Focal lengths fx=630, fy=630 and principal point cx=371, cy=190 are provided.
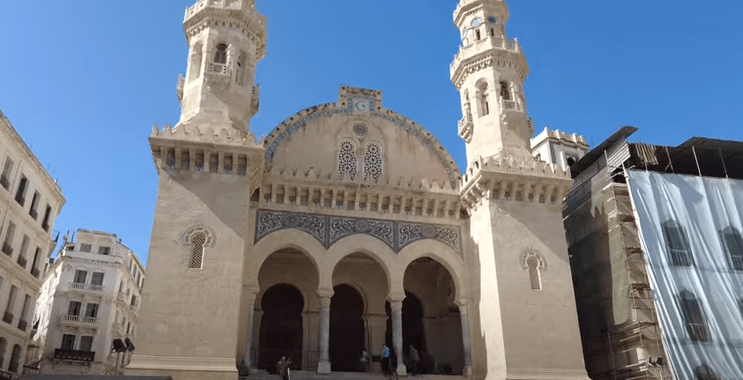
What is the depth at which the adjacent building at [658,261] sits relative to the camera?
15523mm

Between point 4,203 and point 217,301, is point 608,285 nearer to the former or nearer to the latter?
point 217,301

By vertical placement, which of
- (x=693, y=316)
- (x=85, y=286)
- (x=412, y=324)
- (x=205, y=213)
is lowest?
(x=693, y=316)

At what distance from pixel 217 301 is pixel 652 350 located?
1053 centimetres

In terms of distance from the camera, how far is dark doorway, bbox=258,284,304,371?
1705 cm

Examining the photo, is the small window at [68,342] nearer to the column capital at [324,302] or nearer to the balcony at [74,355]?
the balcony at [74,355]

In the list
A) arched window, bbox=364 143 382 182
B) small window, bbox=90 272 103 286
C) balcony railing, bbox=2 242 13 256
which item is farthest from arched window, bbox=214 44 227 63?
small window, bbox=90 272 103 286

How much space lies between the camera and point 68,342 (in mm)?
31109

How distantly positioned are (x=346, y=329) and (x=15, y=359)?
45.4ft

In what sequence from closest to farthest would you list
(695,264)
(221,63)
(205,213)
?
1. (205,213)
2. (221,63)
3. (695,264)

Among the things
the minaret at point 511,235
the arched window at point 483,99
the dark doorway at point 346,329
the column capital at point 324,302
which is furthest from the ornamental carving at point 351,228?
the arched window at point 483,99

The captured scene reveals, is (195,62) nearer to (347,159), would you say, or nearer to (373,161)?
(347,159)

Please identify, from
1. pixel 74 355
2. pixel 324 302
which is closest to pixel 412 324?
pixel 324 302

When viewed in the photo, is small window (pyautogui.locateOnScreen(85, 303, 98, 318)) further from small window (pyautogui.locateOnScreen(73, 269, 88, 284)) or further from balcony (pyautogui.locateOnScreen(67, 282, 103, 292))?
small window (pyautogui.locateOnScreen(73, 269, 88, 284))

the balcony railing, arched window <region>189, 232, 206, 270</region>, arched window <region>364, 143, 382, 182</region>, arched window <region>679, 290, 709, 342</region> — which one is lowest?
arched window <region>679, 290, 709, 342</region>
